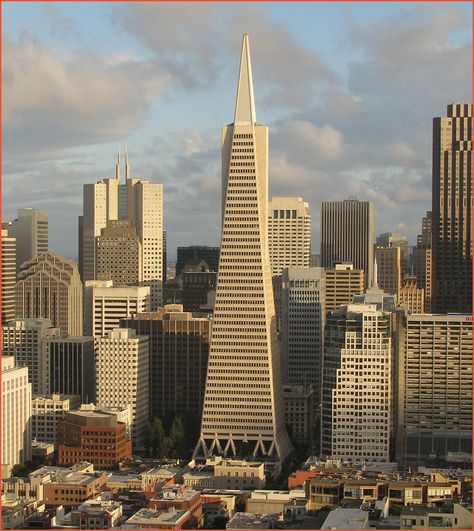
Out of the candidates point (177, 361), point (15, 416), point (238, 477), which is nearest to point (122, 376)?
point (177, 361)

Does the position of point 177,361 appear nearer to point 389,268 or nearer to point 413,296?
point 413,296

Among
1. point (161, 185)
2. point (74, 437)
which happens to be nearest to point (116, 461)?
point (74, 437)

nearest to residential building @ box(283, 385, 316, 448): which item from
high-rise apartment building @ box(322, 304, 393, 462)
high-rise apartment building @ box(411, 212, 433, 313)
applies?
high-rise apartment building @ box(322, 304, 393, 462)

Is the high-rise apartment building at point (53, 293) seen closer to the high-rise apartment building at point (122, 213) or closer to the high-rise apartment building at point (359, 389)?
the high-rise apartment building at point (122, 213)

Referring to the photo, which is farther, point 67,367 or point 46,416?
point 67,367

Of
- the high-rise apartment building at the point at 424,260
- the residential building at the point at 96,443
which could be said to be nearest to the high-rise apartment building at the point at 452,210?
the high-rise apartment building at the point at 424,260

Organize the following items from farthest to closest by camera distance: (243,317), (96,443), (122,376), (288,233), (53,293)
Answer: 1. (288,233)
2. (53,293)
3. (122,376)
4. (243,317)
5. (96,443)

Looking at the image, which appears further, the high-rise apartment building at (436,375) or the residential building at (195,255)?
the residential building at (195,255)
